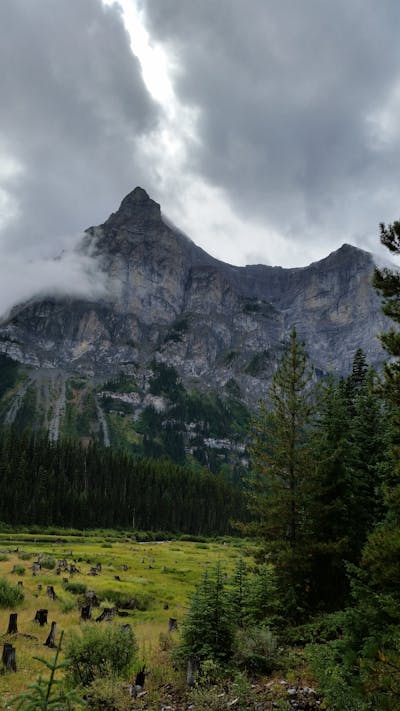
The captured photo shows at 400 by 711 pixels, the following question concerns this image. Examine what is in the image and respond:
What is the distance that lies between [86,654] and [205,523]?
12274 centimetres

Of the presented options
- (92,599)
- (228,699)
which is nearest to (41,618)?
(92,599)

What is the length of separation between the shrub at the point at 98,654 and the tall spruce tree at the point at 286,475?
832cm

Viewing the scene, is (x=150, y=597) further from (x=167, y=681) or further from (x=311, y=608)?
(x=167, y=681)

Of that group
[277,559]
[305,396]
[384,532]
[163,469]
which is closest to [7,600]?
[277,559]

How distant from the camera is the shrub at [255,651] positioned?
14.6m

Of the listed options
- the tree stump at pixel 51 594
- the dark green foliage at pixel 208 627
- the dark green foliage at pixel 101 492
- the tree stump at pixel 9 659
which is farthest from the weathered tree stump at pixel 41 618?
the dark green foliage at pixel 101 492

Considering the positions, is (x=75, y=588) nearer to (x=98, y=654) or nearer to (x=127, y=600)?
(x=127, y=600)

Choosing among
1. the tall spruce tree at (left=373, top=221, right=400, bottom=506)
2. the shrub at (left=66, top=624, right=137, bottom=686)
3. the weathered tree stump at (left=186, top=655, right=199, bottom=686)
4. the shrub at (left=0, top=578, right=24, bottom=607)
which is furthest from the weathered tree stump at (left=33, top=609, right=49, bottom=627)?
the tall spruce tree at (left=373, top=221, right=400, bottom=506)

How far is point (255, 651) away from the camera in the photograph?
15.1 metres

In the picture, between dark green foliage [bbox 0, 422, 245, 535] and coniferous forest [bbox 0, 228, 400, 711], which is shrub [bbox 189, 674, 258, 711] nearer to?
coniferous forest [bbox 0, 228, 400, 711]

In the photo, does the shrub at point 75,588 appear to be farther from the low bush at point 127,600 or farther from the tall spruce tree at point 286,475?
the tall spruce tree at point 286,475

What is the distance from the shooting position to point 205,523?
426ft

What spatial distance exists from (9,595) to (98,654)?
13.2 meters

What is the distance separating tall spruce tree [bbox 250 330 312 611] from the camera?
20.8m
